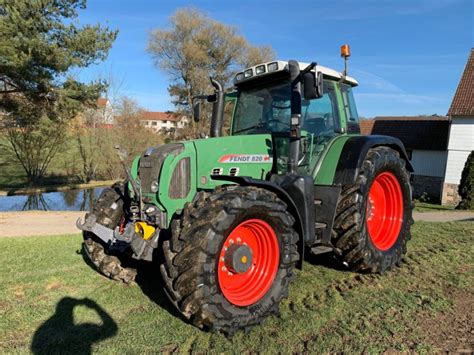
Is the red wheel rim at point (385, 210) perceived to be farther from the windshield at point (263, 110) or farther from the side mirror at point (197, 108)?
the side mirror at point (197, 108)

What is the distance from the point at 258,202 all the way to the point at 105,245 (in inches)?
79.2

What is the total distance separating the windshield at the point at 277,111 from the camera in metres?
4.72

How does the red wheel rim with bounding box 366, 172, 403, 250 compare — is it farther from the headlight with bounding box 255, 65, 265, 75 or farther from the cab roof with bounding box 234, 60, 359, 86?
the headlight with bounding box 255, 65, 265, 75

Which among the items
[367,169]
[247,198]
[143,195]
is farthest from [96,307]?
[367,169]

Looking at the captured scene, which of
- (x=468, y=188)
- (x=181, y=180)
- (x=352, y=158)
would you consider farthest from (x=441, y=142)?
(x=181, y=180)

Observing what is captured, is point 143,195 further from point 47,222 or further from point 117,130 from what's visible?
point 117,130

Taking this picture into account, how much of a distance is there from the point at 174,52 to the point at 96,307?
3086 cm

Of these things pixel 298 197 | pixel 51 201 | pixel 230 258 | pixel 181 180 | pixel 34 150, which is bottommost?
pixel 51 201

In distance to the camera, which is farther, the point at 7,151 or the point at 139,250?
the point at 7,151

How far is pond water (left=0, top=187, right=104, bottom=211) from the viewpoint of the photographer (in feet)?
56.2

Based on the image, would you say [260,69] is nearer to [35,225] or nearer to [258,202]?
[258,202]

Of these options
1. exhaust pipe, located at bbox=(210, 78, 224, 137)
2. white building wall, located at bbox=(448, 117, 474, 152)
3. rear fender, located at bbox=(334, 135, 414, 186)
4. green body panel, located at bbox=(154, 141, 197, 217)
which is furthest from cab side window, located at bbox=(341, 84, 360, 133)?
white building wall, located at bbox=(448, 117, 474, 152)

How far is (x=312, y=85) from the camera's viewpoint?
390 cm

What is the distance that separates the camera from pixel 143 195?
4.05 metres
